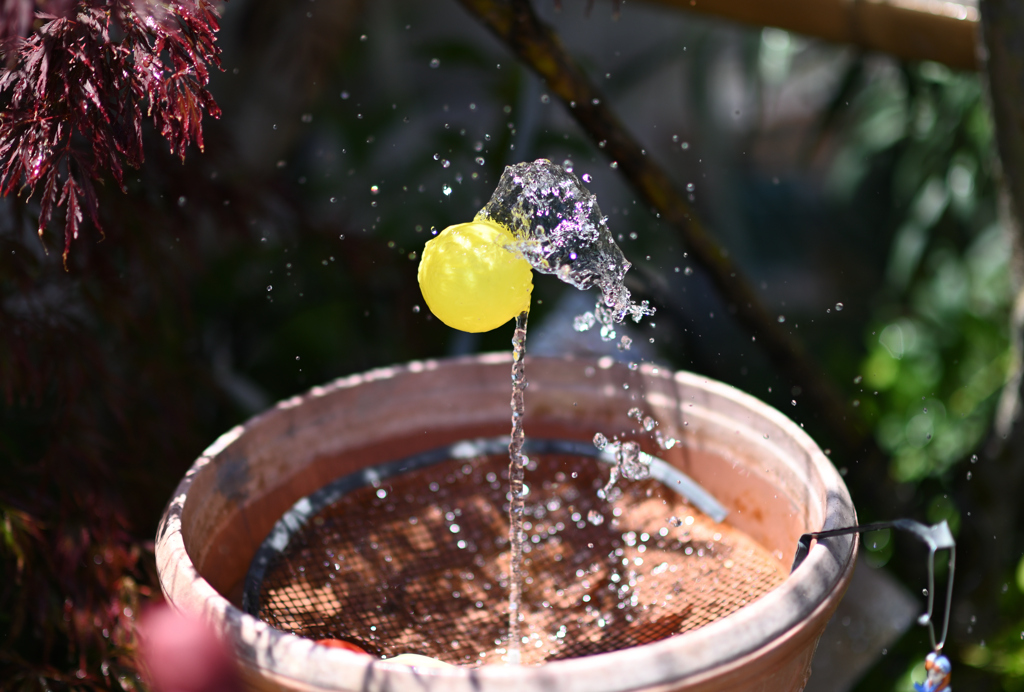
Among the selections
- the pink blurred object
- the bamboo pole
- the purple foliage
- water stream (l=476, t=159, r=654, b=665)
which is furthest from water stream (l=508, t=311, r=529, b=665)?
the bamboo pole

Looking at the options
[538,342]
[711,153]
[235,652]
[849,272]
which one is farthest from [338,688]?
[849,272]

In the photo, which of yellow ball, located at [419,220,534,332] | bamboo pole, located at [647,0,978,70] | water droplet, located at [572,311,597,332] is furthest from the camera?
bamboo pole, located at [647,0,978,70]

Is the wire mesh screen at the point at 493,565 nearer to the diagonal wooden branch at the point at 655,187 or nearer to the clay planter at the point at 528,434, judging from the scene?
the clay planter at the point at 528,434

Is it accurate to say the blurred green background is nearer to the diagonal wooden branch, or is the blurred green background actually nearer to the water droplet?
the diagonal wooden branch

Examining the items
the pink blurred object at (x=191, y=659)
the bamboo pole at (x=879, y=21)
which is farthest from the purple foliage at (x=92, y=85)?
the bamboo pole at (x=879, y=21)

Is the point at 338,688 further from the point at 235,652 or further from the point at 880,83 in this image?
the point at 880,83

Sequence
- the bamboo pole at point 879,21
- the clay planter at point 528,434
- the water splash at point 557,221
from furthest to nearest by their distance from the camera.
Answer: the bamboo pole at point 879,21 → the water splash at point 557,221 → the clay planter at point 528,434

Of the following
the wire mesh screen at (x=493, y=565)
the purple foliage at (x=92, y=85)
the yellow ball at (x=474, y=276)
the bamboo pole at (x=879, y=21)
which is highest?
the bamboo pole at (x=879, y=21)
